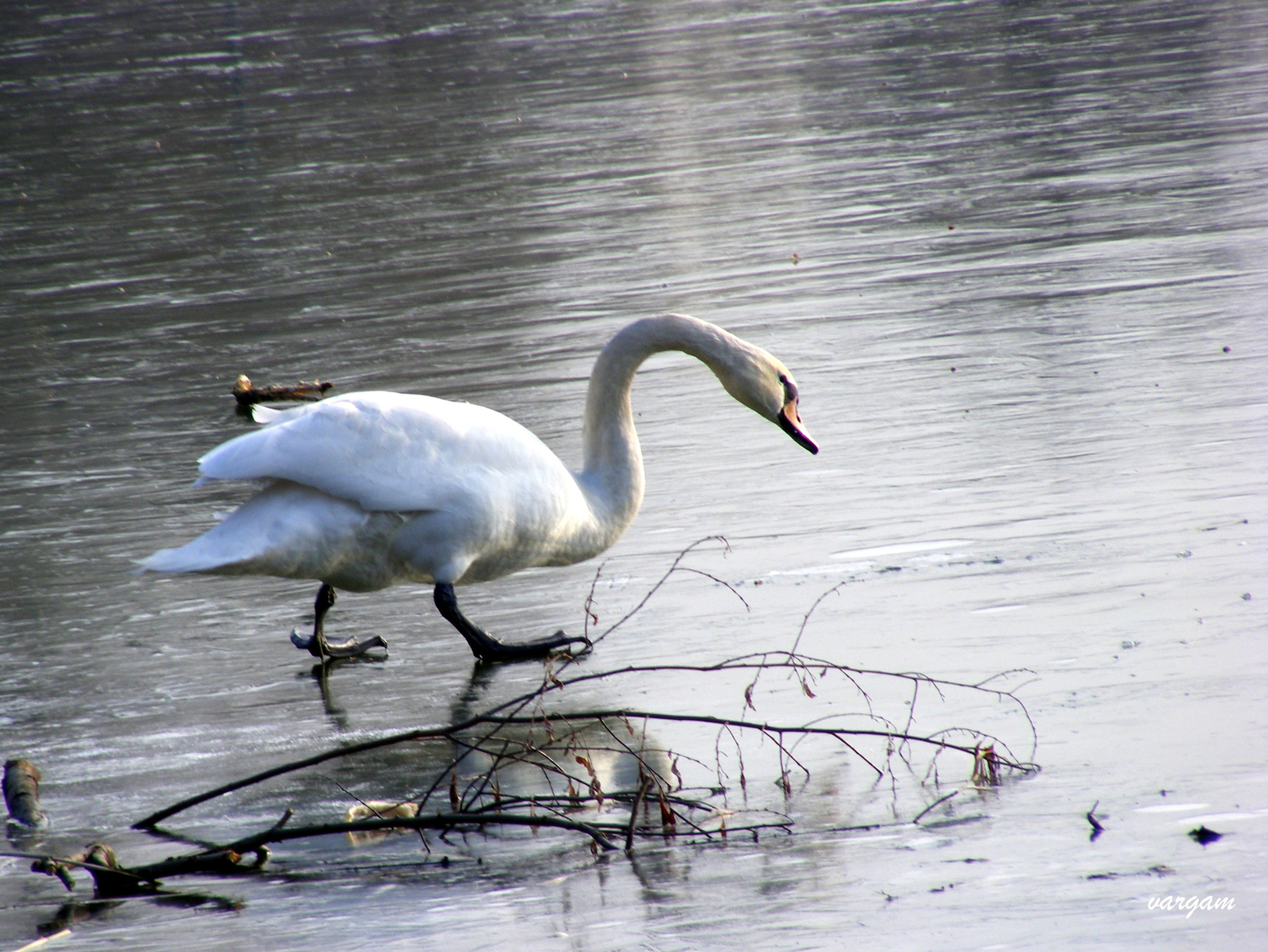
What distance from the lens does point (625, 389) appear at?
5.80 m

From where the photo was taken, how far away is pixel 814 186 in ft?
41.3

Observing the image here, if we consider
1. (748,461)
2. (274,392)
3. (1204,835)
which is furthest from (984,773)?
(274,392)

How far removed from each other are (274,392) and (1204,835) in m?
5.63

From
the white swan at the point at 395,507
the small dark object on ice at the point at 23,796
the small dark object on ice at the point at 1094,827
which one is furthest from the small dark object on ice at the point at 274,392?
the small dark object on ice at the point at 1094,827

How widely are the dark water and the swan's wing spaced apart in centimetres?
59

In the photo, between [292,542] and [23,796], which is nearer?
[23,796]

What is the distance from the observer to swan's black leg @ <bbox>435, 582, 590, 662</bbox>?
16.6 ft

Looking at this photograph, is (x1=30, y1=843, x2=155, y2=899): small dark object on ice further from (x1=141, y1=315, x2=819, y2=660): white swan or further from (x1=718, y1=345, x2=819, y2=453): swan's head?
(x1=718, y1=345, x2=819, y2=453): swan's head

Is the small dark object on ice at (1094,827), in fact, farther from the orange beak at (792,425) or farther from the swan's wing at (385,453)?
the orange beak at (792,425)

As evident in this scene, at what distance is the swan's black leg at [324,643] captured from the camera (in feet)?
17.1

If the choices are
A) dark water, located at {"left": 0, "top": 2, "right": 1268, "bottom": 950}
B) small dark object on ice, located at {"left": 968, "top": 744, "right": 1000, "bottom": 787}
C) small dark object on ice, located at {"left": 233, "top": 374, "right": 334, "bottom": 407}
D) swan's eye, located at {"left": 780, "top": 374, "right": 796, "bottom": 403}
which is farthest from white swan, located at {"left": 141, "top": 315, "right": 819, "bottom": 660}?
small dark object on ice, located at {"left": 233, "top": 374, "right": 334, "bottom": 407}

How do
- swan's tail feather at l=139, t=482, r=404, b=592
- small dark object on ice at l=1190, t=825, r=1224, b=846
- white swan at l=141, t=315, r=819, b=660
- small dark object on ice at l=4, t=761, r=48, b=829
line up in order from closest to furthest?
1. small dark object on ice at l=1190, t=825, r=1224, b=846
2. small dark object on ice at l=4, t=761, r=48, b=829
3. swan's tail feather at l=139, t=482, r=404, b=592
4. white swan at l=141, t=315, r=819, b=660

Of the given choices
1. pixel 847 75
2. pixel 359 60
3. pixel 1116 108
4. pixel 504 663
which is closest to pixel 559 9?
pixel 359 60

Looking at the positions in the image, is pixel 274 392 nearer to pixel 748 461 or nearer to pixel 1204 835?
pixel 748 461
